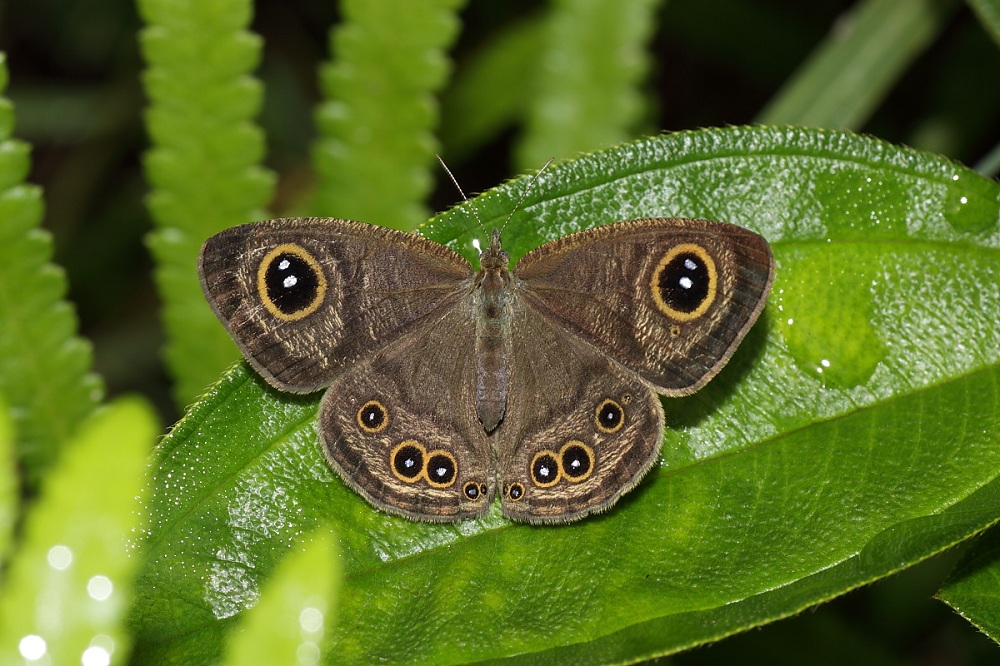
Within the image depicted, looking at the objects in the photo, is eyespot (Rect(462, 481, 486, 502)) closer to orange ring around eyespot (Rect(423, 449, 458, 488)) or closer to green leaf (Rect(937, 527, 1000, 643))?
orange ring around eyespot (Rect(423, 449, 458, 488))

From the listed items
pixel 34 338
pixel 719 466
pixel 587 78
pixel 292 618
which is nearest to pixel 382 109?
pixel 587 78

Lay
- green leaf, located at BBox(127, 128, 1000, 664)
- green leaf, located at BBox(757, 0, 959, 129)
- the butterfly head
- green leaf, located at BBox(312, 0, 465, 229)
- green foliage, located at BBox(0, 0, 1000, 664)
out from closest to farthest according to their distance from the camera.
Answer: green foliage, located at BBox(0, 0, 1000, 664) < green leaf, located at BBox(127, 128, 1000, 664) < the butterfly head < green leaf, located at BBox(312, 0, 465, 229) < green leaf, located at BBox(757, 0, 959, 129)

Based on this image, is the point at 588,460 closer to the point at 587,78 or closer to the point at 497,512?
the point at 497,512

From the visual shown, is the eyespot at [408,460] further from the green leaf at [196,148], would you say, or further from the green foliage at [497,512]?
the green leaf at [196,148]

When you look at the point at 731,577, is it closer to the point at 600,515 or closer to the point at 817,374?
the point at 600,515

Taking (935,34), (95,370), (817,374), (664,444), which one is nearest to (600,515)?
(664,444)

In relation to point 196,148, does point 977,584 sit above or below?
above

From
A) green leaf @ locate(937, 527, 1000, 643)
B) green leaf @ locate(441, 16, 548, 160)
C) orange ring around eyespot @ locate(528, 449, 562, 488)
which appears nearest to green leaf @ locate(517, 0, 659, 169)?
green leaf @ locate(441, 16, 548, 160)
